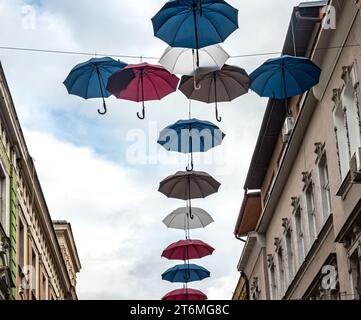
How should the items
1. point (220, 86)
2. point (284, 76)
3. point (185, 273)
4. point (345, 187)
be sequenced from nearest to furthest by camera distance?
point (284, 76) < point (220, 86) < point (345, 187) < point (185, 273)

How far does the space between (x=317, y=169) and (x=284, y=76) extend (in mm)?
6876

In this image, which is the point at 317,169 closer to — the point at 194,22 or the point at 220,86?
the point at 220,86

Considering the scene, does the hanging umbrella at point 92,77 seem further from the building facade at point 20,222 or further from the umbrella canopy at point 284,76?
the building facade at point 20,222

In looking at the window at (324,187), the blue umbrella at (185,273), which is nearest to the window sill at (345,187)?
the window at (324,187)

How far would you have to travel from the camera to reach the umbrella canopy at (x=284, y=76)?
20.9 metres

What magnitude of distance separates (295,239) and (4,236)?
8936 millimetres

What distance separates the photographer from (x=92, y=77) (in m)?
21.4

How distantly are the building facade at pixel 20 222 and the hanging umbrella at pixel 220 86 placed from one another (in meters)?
6.75

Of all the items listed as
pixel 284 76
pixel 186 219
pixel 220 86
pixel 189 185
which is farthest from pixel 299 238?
pixel 284 76

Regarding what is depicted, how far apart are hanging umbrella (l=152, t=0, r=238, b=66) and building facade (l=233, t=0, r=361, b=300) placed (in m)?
2.98
